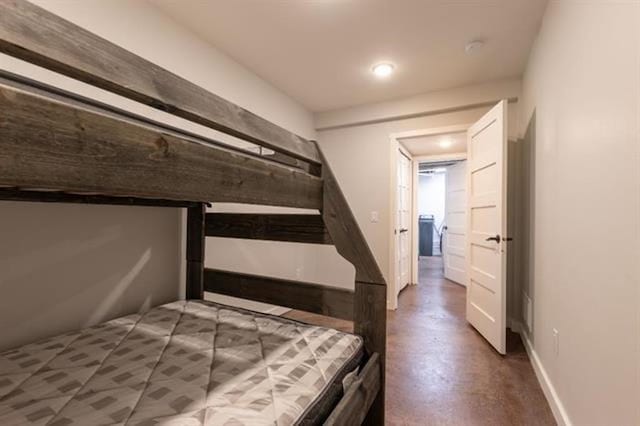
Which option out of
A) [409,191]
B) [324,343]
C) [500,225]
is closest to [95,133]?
[324,343]

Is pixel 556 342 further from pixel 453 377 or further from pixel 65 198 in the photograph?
pixel 65 198

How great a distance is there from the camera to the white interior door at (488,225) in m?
2.32

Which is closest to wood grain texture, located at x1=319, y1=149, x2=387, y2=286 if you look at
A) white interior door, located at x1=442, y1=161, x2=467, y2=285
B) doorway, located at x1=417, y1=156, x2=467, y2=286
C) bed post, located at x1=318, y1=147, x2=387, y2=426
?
bed post, located at x1=318, y1=147, x2=387, y2=426

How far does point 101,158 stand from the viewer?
58 centimetres

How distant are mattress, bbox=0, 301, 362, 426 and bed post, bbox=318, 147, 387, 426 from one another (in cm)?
12

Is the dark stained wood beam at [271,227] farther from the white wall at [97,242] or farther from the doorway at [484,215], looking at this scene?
the doorway at [484,215]

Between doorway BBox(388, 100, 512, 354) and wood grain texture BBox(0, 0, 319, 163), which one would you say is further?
doorway BBox(388, 100, 512, 354)

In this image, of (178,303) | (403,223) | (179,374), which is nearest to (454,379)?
A: (179,374)

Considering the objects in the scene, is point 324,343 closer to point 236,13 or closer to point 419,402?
point 419,402

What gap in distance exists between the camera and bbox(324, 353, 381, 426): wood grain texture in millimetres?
968

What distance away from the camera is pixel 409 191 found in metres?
4.58

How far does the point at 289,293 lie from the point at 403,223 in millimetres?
2857

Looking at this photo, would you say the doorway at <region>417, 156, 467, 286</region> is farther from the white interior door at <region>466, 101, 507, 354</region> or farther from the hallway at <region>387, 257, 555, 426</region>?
the hallway at <region>387, 257, 555, 426</region>

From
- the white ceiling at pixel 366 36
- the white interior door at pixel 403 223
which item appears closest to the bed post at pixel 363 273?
the white ceiling at pixel 366 36
